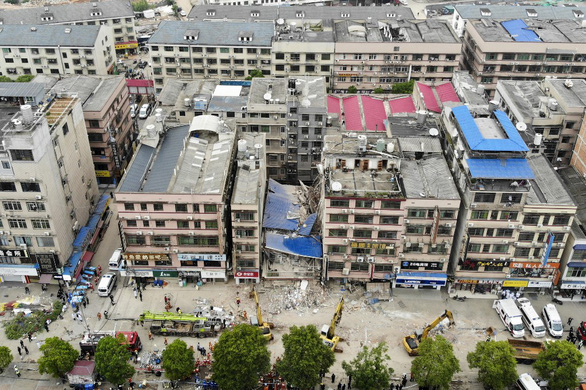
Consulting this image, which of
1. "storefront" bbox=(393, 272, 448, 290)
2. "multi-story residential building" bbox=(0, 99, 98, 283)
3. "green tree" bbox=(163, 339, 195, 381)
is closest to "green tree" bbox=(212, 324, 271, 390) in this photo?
"green tree" bbox=(163, 339, 195, 381)

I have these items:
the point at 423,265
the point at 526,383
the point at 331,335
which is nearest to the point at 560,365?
the point at 526,383

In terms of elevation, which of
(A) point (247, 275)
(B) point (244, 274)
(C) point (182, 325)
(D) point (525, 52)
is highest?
(D) point (525, 52)

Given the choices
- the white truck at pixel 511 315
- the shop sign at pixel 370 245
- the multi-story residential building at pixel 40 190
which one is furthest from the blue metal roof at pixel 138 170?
the white truck at pixel 511 315

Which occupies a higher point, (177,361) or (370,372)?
(370,372)

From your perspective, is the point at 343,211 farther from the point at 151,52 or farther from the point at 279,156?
the point at 151,52

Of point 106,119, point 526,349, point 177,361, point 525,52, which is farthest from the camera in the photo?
point 525,52

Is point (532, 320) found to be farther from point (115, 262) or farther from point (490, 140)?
point (115, 262)
